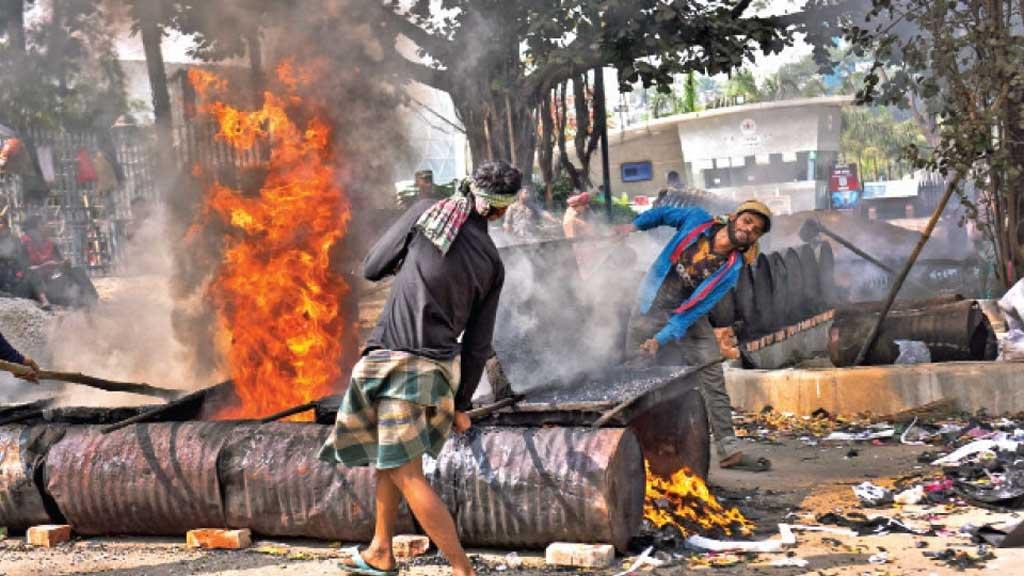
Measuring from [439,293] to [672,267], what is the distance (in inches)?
123

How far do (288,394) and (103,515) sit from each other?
176cm

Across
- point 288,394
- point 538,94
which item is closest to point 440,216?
point 288,394

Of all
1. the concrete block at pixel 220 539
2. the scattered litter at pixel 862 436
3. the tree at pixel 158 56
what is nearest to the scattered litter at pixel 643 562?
the concrete block at pixel 220 539

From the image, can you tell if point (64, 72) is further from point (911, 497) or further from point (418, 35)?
point (911, 497)

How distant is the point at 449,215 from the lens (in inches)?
197

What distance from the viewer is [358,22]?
11.4 metres

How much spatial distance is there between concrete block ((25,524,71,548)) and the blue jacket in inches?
146

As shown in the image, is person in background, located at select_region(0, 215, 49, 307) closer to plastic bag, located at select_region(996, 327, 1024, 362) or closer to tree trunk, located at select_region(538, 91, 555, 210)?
tree trunk, located at select_region(538, 91, 555, 210)

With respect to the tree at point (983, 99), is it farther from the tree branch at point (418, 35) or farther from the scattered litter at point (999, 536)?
the scattered litter at point (999, 536)

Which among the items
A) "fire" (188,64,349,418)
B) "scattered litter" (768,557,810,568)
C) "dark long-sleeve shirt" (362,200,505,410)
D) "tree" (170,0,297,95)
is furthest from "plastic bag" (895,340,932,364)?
"dark long-sleeve shirt" (362,200,505,410)

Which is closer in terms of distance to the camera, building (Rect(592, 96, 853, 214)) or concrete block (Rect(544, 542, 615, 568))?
concrete block (Rect(544, 542, 615, 568))

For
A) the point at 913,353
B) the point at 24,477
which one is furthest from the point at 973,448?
the point at 24,477

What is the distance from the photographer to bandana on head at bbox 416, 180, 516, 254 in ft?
16.3

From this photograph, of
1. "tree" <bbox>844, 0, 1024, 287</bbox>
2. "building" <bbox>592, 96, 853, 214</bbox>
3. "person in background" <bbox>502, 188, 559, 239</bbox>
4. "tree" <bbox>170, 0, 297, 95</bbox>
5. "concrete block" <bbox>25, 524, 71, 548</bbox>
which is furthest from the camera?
"building" <bbox>592, 96, 853, 214</bbox>
